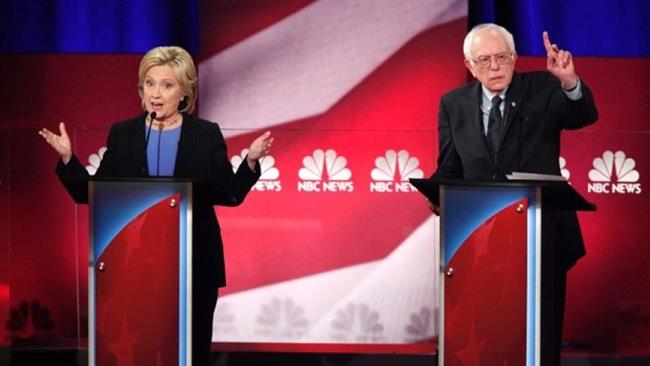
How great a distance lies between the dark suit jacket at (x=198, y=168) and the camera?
3475 mm

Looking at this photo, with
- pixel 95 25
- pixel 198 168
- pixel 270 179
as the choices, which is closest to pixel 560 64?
pixel 198 168

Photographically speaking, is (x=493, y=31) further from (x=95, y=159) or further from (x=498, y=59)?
(x=95, y=159)

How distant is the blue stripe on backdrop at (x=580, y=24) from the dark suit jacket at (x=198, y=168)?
8.15 feet

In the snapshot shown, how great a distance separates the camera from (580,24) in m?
5.69

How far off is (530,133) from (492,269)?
631 mm

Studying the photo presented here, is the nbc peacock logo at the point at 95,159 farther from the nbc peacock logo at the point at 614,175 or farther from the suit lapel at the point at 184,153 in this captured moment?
the nbc peacock logo at the point at 614,175

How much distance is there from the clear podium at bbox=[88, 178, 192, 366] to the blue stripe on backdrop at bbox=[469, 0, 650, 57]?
9.63 feet

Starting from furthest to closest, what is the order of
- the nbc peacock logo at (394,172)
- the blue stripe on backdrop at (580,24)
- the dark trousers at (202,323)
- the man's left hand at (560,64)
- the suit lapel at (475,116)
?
the blue stripe on backdrop at (580,24) → the nbc peacock logo at (394,172) → the suit lapel at (475,116) → the dark trousers at (202,323) → the man's left hand at (560,64)

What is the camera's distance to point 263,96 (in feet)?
17.2

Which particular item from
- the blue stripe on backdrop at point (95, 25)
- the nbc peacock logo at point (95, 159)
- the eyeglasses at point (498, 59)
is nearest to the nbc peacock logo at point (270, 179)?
the nbc peacock logo at point (95, 159)

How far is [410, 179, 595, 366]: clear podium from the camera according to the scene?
306cm

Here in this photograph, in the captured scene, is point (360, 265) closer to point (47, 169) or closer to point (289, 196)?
point (289, 196)

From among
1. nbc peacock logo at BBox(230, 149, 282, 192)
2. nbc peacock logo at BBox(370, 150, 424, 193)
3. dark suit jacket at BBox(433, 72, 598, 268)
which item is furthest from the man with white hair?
nbc peacock logo at BBox(230, 149, 282, 192)

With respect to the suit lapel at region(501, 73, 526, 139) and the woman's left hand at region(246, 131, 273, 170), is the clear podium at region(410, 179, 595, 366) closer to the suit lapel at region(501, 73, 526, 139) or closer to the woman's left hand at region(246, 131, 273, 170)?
the suit lapel at region(501, 73, 526, 139)
